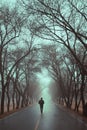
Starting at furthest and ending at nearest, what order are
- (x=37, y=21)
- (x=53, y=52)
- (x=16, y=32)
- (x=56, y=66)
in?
(x=56, y=66), (x=53, y=52), (x=16, y=32), (x=37, y=21)

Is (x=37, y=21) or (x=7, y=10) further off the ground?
(x=7, y=10)

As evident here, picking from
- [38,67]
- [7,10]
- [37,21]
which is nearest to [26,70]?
[38,67]

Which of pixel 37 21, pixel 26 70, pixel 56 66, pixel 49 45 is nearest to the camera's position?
pixel 37 21

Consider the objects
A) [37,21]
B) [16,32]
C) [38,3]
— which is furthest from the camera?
[16,32]

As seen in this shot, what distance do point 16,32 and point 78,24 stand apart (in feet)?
22.8

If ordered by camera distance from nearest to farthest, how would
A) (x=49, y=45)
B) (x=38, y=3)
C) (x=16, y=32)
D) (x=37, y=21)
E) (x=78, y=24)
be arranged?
(x=38, y=3) → (x=37, y=21) → (x=78, y=24) → (x=16, y=32) → (x=49, y=45)

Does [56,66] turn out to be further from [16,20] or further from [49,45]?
[16,20]

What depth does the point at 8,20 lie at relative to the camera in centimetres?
3356

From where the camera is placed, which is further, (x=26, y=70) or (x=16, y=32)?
(x=26, y=70)

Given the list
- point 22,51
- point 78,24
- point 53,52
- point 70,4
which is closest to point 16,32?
point 78,24

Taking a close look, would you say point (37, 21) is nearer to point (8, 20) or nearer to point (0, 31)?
point (8, 20)

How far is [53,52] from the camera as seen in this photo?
55.8 meters

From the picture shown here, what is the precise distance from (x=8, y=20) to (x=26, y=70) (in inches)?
1561

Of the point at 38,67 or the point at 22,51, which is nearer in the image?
the point at 22,51
